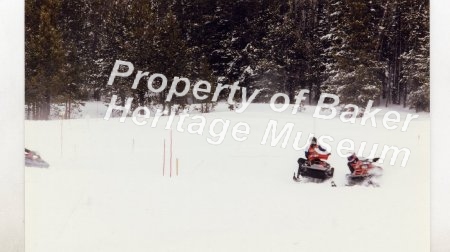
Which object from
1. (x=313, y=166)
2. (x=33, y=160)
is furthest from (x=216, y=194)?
(x=33, y=160)

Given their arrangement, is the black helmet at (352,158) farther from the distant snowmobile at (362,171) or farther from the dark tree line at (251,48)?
the dark tree line at (251,48)

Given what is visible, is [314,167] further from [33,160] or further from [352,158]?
[33,160]

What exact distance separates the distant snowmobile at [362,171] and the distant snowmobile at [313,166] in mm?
112

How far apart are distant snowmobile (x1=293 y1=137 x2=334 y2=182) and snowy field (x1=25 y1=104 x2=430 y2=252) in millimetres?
34

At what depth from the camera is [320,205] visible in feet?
10.9

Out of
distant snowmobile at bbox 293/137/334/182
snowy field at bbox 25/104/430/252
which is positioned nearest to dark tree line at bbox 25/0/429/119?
snowy field at bbox 25/104/430/252

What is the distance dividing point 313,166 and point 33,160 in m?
1.58

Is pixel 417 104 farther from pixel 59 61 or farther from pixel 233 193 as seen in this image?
pixel 59 61

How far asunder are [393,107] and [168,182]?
1.35 m

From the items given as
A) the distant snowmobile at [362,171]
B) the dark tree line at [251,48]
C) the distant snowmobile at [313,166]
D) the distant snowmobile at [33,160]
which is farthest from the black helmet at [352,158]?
the distant snowmobile at [33,160]

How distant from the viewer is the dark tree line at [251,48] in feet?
10.7

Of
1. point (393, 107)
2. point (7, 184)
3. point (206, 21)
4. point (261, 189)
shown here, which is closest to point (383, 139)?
point (393, 107)

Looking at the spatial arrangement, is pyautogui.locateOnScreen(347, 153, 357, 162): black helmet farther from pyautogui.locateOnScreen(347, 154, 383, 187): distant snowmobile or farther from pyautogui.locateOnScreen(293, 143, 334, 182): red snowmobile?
pyautogui.locateOnScreen(293, 143, 334, 182): red snowmobile

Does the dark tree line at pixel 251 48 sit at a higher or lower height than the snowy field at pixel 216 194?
higher
